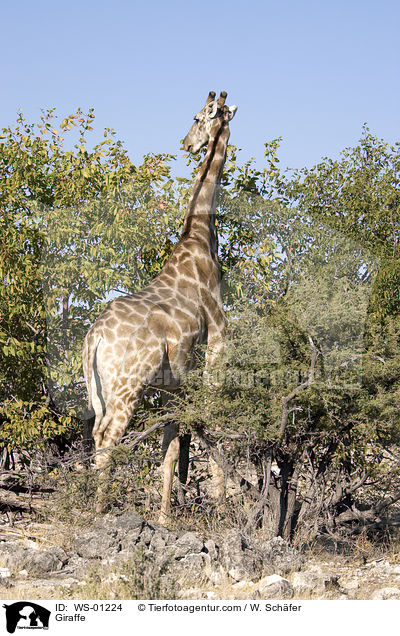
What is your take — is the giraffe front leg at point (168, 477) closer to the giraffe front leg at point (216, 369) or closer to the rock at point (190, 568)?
the giraffe front leg at point (216, 369)

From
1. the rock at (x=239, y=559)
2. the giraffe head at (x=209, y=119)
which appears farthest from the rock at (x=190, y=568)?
the giraffe head at (x=209, y=119)

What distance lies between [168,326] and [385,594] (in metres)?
4.16

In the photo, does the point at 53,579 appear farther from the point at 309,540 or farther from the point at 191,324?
the point at 191,324

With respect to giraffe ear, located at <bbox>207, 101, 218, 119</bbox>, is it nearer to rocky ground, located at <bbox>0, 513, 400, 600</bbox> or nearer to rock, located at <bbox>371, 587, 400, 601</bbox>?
rocky ground, located at <bbox>0, 513, 400, 600</bbox>

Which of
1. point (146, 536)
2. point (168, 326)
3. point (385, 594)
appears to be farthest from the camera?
point (168, 326)

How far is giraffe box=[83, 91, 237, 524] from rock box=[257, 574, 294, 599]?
8.12 feet

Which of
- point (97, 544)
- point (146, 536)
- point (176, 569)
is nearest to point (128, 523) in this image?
point (146, 536)

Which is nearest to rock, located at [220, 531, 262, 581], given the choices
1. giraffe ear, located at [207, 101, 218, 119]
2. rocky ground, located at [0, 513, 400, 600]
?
rocky ground, located at [0, 513, 400, 600]

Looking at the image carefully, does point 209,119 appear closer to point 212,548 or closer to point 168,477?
point 168,477

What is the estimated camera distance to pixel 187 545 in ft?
27.4

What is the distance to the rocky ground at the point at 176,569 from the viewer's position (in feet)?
24.3

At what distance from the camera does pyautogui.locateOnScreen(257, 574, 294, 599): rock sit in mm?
7363

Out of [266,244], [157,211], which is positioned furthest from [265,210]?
[157,211]

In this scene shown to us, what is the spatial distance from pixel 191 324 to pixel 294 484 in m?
2.41
